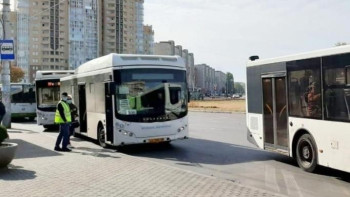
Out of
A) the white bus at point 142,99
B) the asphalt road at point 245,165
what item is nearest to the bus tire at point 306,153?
the asphalt road at point 245,165

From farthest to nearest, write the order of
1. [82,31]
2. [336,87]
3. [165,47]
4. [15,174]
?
[165,47] → [82,31] → [15,174] → [336,87]

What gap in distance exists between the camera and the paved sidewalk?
7371 mm

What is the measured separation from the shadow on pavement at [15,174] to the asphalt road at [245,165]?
11.4 feet

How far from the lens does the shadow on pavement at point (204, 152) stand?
37.8 ft

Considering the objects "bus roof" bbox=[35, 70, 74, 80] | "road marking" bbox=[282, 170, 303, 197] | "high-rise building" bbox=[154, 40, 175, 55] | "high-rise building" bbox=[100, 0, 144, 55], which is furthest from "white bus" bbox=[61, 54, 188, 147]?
"high-rise building" bbox=[154, 40, 175, 55]

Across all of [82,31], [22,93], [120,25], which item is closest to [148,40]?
[120,25]

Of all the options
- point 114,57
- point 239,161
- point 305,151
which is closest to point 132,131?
point 114,57

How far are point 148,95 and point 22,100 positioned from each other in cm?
1995

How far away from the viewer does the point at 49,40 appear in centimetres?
11425

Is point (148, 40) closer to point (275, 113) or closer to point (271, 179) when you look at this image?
point (275, 113)

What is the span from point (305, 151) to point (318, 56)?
2.14 metres

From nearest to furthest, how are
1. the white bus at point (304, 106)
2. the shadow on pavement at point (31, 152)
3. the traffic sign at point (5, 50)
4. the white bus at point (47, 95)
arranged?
the white bus at point (304, 106)
the shadow on pavement at point (31, 152)
the traffic sign at point (5, 50)
the white bus at point (47, 95)

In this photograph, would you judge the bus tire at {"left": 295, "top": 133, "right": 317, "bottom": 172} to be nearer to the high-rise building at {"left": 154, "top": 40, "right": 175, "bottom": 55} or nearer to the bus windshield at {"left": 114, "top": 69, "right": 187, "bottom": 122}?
the bus windshield at {"left": 114, "top": 69, "right": 187, "bottom": 122}

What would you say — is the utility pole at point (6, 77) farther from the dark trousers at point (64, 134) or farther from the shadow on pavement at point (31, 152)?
the dark trousers at point (64, 134)
